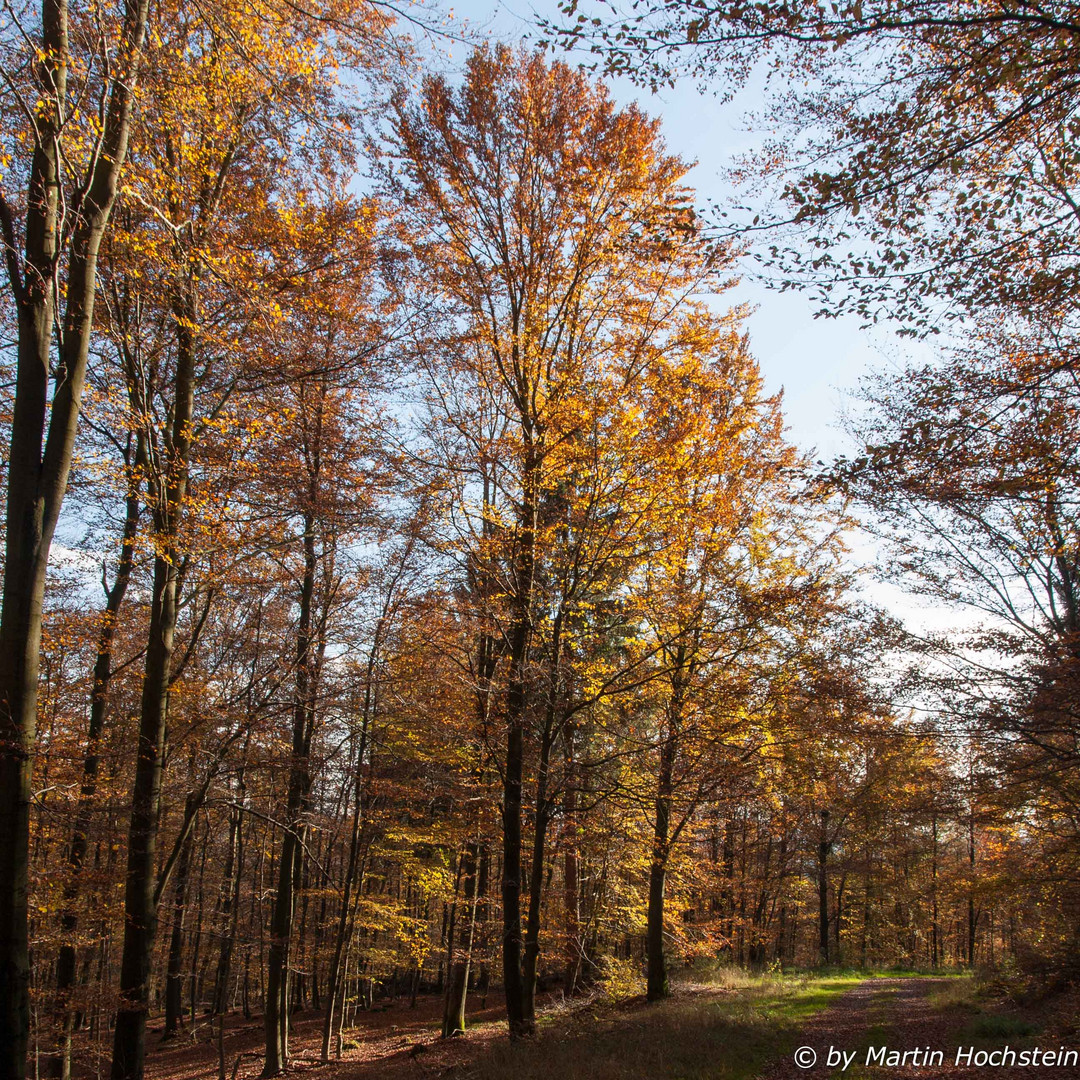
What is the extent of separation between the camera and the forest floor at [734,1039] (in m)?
7.11

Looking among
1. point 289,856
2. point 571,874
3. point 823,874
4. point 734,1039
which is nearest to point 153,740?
point 289,856

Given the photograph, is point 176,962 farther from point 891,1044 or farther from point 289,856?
point 891,1044

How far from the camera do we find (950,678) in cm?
978

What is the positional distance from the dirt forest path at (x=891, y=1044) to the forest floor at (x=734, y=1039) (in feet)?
0.08

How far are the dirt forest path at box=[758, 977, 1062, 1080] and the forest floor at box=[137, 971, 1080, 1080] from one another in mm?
24

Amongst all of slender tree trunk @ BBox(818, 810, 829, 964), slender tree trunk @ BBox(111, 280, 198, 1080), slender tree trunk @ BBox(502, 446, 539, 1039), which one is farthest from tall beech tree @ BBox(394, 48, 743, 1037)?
slender tree trunk @ BBox(818, 810, 829, 964)

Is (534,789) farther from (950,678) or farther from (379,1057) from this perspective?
(379,1057)

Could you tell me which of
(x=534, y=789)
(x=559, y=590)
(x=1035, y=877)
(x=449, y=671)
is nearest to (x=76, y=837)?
(x=449, y=671)

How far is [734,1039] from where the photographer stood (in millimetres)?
8344

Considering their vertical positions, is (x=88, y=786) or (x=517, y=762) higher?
(x=517, y=762)

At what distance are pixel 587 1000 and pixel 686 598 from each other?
8.15 m

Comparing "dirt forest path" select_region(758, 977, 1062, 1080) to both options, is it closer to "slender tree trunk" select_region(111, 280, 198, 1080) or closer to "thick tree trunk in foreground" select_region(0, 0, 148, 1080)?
"slender tree trunk" select_region(111, 280, 198, 1080)

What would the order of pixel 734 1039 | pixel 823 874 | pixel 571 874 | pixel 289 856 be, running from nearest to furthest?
pixel 734 1039, pixel 289 856, pixel 571 874, pixel 823 874

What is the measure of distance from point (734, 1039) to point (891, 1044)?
2.06m
